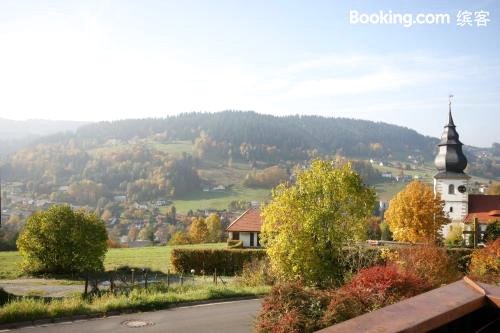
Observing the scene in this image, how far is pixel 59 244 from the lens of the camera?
→ 3641 cm

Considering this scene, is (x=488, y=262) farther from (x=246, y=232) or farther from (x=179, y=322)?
(x=246, y=232)

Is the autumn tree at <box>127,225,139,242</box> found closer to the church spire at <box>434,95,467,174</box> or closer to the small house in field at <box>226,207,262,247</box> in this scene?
the small house in field at <box>226,207,262,247</box>

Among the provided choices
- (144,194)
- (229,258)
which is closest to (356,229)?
(229,258)

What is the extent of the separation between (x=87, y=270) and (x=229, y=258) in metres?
11.7

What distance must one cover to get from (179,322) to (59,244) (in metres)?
21.9

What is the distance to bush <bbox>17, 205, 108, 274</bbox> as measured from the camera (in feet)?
119

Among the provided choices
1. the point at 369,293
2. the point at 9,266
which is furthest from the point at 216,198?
the point at 369,293

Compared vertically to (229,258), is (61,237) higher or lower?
higher

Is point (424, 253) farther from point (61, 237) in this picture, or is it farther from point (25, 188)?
point (25, 188)

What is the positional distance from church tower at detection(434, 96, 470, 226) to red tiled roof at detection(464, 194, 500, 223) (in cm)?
114

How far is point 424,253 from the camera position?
86.2 ft

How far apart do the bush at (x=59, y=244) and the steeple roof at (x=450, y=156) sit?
4582 centimetres

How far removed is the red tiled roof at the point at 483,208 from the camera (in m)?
63.4

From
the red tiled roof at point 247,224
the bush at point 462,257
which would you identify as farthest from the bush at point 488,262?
the red tiled roof at point 247,224
